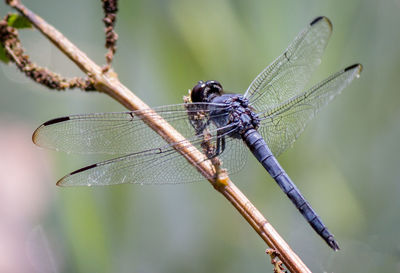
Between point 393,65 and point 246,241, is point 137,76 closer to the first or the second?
point 246,241

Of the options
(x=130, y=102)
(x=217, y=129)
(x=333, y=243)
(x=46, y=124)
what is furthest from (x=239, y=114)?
(x=46, y=124)

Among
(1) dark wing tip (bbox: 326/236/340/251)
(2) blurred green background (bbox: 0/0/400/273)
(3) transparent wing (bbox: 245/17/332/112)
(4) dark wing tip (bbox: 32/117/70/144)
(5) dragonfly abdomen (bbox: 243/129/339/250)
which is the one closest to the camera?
(4) dark wing tip (bbox: 32/117/70/144)

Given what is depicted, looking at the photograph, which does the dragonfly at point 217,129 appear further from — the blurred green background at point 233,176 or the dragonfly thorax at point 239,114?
the blurred green background at point 233,176

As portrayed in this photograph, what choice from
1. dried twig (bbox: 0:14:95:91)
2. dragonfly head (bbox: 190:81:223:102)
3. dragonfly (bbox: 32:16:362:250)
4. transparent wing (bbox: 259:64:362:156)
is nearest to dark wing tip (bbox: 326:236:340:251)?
dragonfly (bbox: 32:16:362:250)

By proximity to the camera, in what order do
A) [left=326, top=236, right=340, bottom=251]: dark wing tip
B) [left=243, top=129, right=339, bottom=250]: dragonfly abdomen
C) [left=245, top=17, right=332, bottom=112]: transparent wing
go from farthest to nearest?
[left=245, top=17, right=332, bottom=112]: transparent wing, [left=243, top=129, right=339, bottom=250]: dragonfly abdomen, [left=326, top=236, right=340, bottom=251]: dark wing tip

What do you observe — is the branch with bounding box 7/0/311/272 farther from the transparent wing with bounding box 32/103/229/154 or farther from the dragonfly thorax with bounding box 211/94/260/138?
the dragonfly thorax with bounding box 211/94/260/138

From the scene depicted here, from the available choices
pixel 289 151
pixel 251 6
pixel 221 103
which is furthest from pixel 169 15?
pixel 289 151
